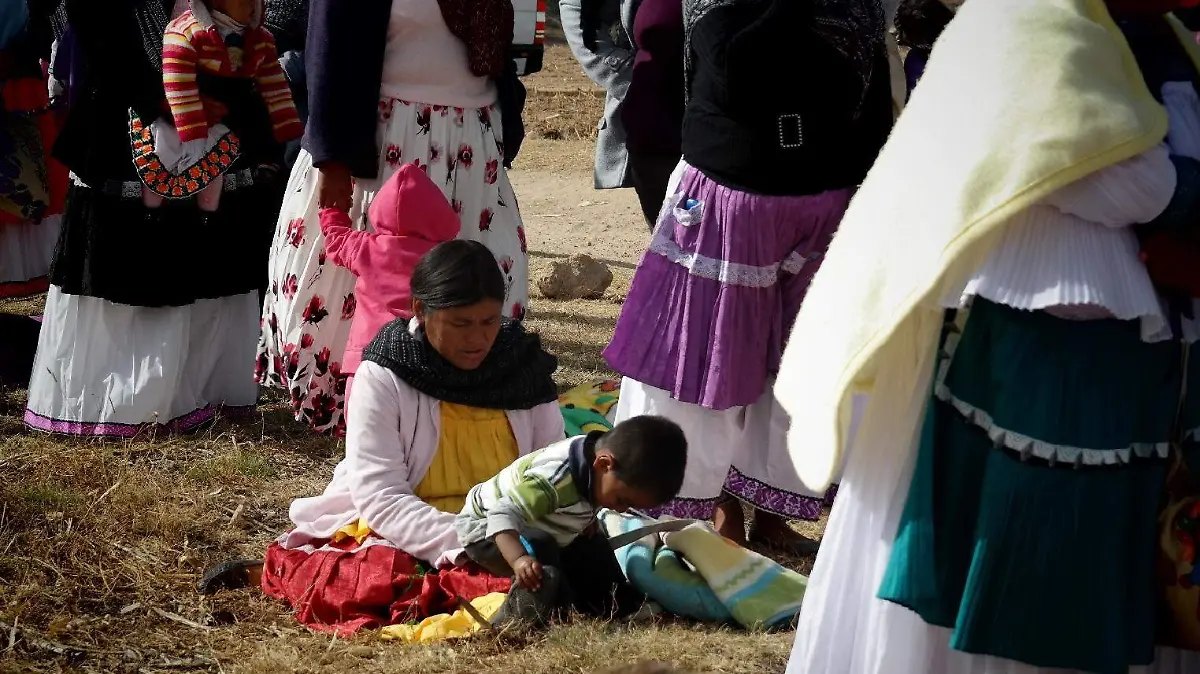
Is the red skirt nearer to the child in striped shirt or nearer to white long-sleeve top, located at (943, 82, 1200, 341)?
the child in striped shirt

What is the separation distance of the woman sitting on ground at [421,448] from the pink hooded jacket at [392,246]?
74 cm

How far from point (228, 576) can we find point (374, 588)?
2.06 feet

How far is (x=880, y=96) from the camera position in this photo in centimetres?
459

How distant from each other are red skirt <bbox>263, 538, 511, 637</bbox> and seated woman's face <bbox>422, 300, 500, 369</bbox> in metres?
0.55

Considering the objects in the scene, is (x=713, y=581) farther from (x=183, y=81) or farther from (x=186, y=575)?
(x=183, y=81)

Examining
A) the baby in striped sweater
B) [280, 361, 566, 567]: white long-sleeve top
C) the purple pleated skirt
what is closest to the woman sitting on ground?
[280, 361, 566, 567]: white long-sleeve top

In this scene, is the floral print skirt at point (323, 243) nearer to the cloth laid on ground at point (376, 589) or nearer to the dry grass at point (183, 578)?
the dry grass at point (183, 578)

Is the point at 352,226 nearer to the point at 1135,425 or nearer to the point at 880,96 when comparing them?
the point at 880,96

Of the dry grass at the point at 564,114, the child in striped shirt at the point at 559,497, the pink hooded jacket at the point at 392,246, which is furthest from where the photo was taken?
the dry grass at the point at 564,114

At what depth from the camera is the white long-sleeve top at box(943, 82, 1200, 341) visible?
9.39ft

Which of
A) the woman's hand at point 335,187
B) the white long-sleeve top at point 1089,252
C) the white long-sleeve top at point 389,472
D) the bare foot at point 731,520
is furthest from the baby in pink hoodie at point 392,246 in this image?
the white long-sleeve top at point 1089,252

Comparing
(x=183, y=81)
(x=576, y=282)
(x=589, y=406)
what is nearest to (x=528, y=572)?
(x=589, y=406)

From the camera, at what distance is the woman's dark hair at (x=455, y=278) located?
3998 mm

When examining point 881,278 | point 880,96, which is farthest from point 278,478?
point 881,278
